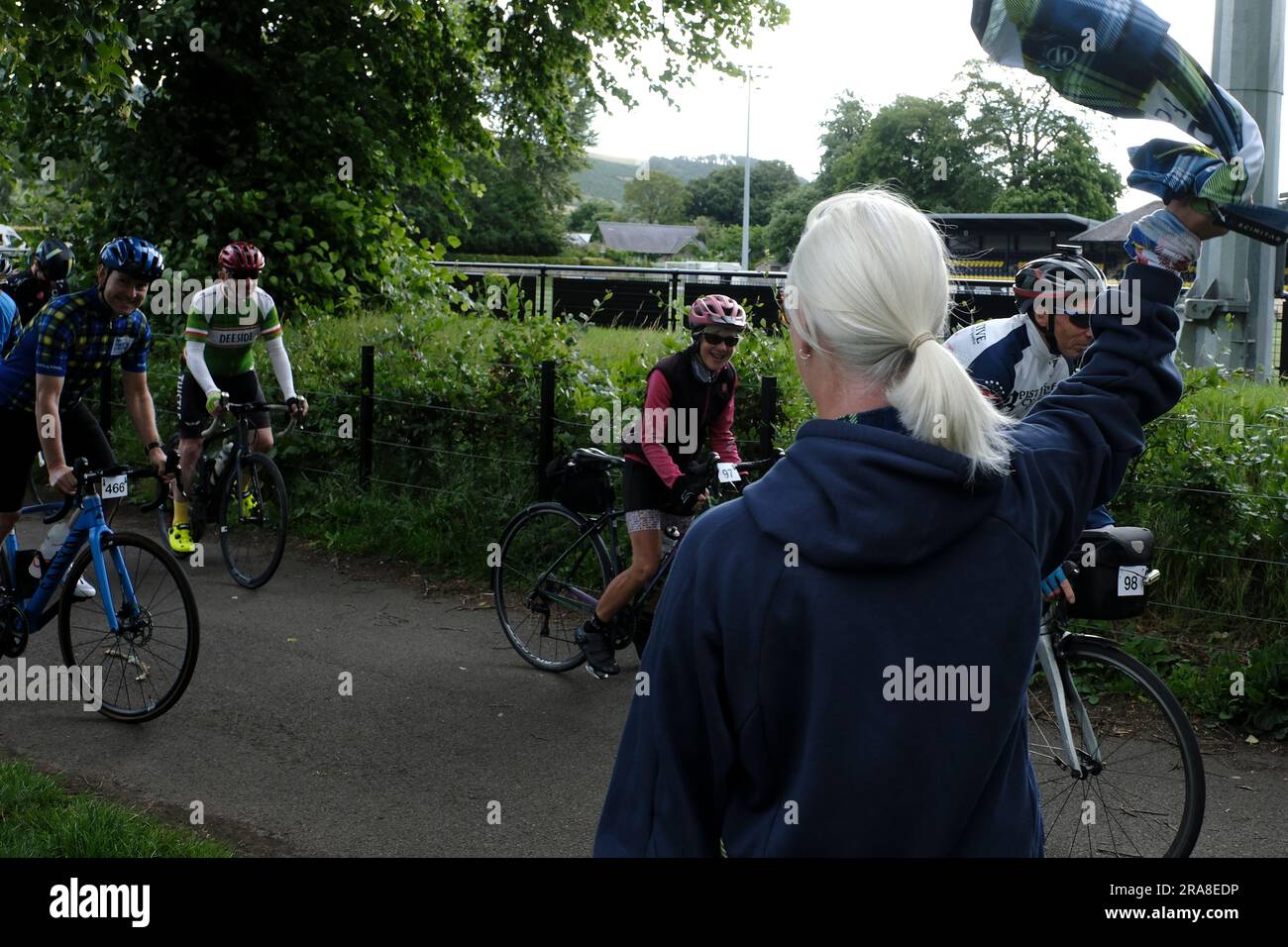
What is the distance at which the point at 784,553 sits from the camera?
168 centimetres

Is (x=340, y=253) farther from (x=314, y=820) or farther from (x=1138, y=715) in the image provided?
(x=1138, y=715)

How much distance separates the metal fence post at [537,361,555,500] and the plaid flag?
6937 mm

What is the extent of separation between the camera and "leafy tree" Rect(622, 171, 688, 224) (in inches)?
5502

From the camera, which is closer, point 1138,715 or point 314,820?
point 1138,715

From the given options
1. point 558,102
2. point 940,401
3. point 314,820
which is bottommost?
point 314,820

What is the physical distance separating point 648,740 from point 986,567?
513mm

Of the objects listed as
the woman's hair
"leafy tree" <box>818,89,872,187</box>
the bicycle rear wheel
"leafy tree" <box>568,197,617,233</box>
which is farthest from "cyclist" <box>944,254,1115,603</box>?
"leafy tree" <box>568,197,617,233</box>

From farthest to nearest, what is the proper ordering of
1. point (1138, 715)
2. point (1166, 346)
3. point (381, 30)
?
point (381, 30) → point (1138, 715) → point (1166, 346)

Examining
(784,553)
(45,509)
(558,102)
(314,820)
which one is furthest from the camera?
(558,102)

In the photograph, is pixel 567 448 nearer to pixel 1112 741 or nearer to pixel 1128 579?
pixel 1112 741

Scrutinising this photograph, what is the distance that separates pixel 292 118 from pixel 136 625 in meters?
9.28

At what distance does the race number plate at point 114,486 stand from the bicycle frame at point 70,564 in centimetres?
6

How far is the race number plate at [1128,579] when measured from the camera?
14.7 feet

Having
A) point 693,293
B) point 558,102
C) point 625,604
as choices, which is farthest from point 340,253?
point 625,604
